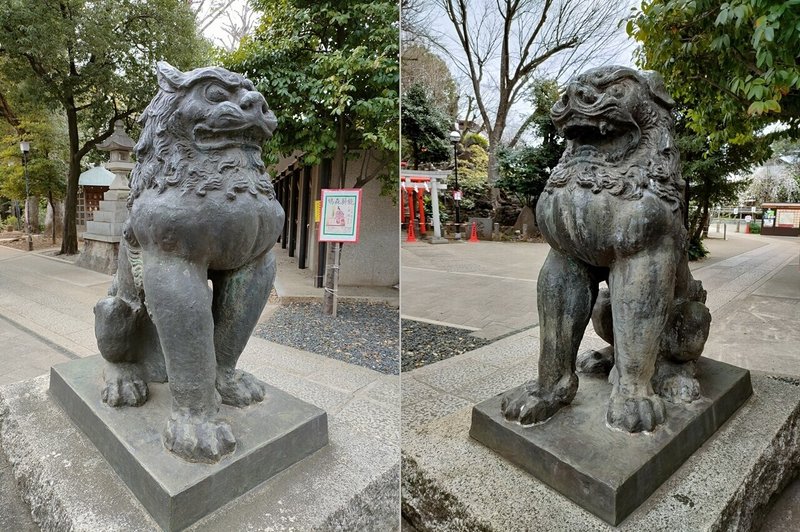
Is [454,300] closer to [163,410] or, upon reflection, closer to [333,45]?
[333,45]

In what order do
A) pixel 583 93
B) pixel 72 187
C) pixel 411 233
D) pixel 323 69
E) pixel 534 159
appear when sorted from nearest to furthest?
1. pixel 583 93
2. pixel 323 69
3. pixel 534 159
4. pixel 72 187
5. pixel 411 233

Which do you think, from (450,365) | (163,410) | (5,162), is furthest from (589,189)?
(5,162)

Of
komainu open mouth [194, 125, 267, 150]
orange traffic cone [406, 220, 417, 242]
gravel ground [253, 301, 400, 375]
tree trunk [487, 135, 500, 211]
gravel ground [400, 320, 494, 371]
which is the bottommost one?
gravel ground [253, 301, 400, 375]

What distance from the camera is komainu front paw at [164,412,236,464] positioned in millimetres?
1444

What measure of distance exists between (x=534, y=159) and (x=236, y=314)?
748 cm

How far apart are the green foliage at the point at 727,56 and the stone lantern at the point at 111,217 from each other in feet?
25.8

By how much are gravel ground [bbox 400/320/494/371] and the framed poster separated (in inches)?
43.4

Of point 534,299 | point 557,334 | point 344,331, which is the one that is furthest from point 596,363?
point 534,299

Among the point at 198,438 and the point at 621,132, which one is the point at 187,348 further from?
the point at 621,132

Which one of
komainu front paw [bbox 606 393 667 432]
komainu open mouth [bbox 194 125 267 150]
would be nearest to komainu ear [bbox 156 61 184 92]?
komainu open mouth [bbox 194 125 267 150]

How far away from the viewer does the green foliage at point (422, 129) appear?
7.80 meters

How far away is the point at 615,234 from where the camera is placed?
1494 millimetres

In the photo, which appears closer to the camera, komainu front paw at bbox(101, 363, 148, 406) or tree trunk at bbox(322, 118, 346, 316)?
komainu front paw at bbox(101, 363, 148, 406)

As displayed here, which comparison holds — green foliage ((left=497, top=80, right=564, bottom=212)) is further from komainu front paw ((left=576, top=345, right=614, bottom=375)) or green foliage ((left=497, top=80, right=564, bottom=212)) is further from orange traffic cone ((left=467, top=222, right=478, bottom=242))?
komainu front paw ((left=576, top=345, right=614, bottom=375))
